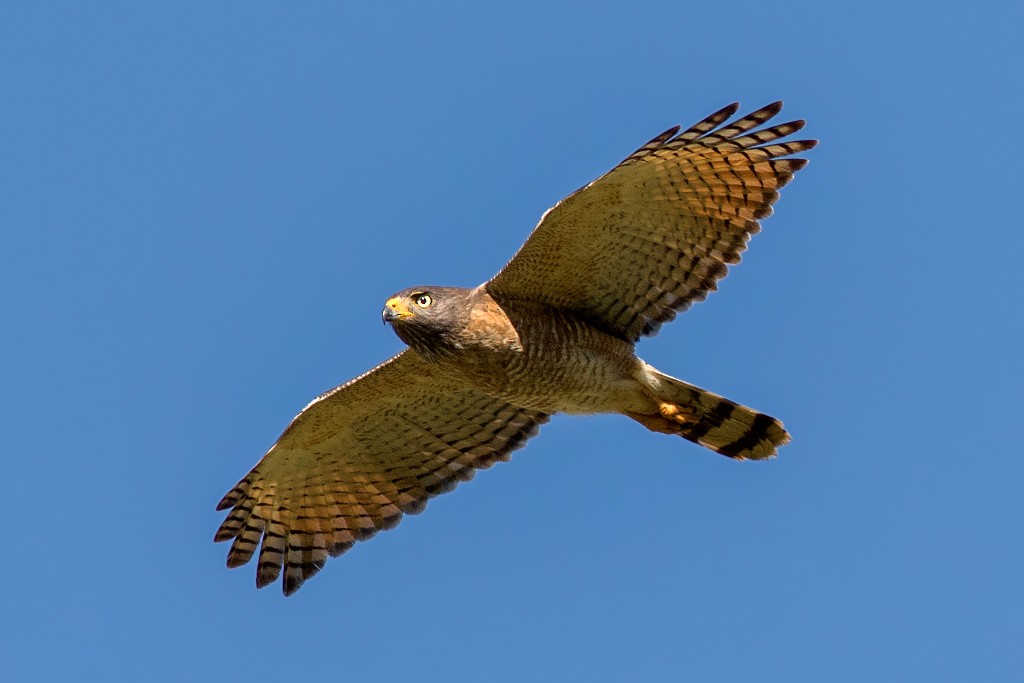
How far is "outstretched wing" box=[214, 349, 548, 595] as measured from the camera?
11938 mm

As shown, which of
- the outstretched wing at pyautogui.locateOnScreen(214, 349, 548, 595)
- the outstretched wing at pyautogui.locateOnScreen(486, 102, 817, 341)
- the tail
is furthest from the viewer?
the outstretched wing at pyautogui.locateOnScreen(214, 349, 548, 595)

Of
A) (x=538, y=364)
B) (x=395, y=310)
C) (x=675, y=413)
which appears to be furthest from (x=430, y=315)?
(x=675, y=413)

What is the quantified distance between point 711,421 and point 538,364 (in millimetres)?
1435

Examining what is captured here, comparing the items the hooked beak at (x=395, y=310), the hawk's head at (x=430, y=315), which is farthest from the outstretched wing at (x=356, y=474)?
the hooked beak at (x=395, y=310)

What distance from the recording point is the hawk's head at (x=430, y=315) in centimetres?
1048

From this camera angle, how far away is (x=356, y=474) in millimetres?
12109

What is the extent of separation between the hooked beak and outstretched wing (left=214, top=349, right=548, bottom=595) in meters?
1.49

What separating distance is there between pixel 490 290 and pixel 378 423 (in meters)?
1.68

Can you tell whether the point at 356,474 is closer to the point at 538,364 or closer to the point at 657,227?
the point at 538,364

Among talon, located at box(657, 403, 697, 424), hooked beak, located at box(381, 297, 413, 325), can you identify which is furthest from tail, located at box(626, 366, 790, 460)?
hooked beak, located at box(381, 297, 413, 325)

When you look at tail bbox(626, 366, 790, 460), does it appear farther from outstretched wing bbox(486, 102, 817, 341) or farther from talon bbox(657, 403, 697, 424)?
outstretched wing bbox(486, 102, 817, 341)

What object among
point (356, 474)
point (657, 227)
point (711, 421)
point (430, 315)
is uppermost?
point (657, 227)

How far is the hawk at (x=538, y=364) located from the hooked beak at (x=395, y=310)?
0.01 metres

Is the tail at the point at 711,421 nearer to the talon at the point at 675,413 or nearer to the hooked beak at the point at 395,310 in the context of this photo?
the talon at the point at 675,413
